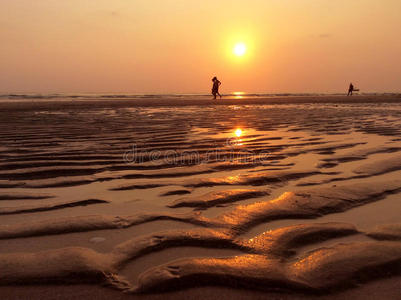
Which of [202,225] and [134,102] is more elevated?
[134,102]

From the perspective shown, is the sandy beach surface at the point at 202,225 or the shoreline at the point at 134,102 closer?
the sandy beach surface at the point at 202,225

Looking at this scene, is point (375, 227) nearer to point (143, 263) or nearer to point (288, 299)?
point (288, 299)

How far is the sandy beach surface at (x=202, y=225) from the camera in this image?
4.29 feet

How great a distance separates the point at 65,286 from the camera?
1.29 meters

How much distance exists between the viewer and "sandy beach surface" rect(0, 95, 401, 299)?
1.31m

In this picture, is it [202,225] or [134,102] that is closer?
[202,225]

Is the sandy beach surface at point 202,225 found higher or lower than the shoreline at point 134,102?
lower

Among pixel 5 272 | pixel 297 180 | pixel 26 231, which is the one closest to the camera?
pixel 5 272

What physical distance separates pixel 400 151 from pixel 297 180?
1884 mm

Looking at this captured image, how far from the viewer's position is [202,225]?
188cm

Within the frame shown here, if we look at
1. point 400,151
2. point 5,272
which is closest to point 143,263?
point 5,272

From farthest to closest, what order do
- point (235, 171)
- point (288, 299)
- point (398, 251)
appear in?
point (235, 171)
point (398, 251)
point (288, 299)

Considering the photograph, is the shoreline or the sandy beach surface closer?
the sandy beach surface

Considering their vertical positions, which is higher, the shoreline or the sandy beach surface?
the shoreline
